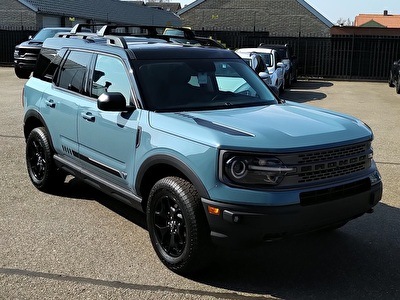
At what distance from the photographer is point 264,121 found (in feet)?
13.1

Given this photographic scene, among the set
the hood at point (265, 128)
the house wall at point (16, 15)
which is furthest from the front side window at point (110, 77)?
the house wall at point (16, 15)

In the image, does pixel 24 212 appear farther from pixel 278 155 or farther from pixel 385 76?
pixel 385 76

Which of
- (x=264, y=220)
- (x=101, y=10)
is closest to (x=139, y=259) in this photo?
(x=264, y=220)

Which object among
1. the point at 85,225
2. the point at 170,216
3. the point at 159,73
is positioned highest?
the point at 159,73

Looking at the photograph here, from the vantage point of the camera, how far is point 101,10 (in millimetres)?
42406

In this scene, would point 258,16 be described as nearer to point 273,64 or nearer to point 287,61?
point 287,61

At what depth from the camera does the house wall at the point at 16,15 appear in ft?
109

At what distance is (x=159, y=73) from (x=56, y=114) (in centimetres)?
155

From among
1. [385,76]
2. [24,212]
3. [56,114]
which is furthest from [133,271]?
[385,76]

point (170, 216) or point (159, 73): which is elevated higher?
point (159, 73)

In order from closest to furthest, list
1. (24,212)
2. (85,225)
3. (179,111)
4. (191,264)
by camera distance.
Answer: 1. (191,264)
2. (179,111)
3. (85,225)
4. (24,212)

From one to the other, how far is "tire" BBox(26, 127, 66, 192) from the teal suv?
6 cm

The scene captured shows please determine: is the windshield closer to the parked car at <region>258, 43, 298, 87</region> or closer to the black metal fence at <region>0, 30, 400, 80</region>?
the parked car at <region>258, 43, 298, 87</region>

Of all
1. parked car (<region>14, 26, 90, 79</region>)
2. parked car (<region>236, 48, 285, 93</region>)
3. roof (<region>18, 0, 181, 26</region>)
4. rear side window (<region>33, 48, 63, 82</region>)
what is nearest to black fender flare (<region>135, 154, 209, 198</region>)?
rear side window (<region>33, 48, 63, 82</region>)
